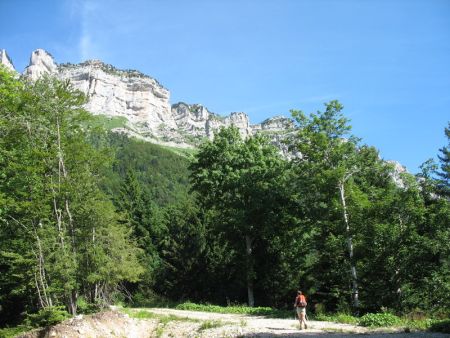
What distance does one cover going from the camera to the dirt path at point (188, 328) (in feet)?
44.0

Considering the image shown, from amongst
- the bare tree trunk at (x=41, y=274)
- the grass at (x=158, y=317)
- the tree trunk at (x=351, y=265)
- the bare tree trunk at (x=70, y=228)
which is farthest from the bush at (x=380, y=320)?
the bare tree trunk at (x=41, y=274)

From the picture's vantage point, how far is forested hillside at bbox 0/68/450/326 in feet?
58.2

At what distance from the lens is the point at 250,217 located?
2652 centimetres

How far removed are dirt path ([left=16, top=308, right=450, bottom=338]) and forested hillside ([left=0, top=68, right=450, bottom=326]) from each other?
1.51 meters

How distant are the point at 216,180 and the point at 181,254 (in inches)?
454

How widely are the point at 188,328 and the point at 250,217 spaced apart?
1117cm

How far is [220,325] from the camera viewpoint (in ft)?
52.4

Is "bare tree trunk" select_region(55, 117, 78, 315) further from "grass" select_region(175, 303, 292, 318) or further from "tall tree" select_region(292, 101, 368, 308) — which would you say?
"tall tree" select_region(292, 101, 368, 308)

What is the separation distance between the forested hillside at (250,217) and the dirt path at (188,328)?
1.51m

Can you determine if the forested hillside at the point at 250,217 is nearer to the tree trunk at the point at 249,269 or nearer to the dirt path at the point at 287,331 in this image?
the tree trunk at the point at 249,269

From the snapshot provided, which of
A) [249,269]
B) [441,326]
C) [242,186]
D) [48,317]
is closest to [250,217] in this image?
[242,186]

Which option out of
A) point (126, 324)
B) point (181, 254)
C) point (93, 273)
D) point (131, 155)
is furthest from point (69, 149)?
point (131, 155)

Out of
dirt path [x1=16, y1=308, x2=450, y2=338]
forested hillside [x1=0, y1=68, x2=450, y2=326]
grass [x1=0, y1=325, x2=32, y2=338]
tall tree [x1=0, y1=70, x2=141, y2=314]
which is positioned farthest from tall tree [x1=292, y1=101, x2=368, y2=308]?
grass [x1=0, y1=325, x2=32, y2=338]

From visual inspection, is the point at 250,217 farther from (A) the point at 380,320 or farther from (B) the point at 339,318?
(A) the point at 380,320
